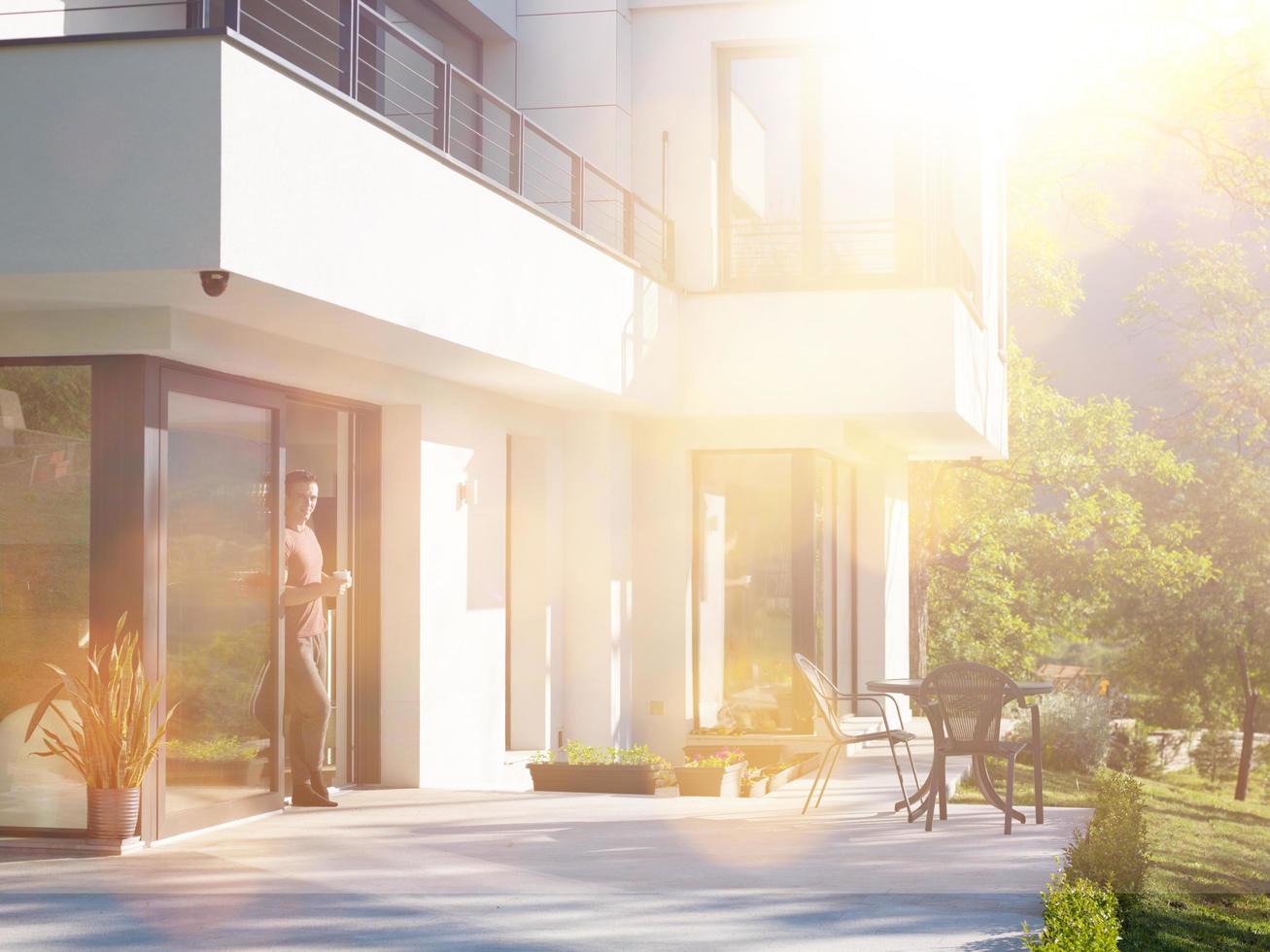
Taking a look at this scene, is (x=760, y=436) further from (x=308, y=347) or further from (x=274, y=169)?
(x=274, y=169)

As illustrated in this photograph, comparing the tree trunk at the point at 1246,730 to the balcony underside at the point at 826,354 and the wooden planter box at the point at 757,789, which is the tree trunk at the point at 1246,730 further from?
the wooden planter box at the point at 757,789

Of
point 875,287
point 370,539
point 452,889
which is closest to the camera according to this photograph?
point 452,889

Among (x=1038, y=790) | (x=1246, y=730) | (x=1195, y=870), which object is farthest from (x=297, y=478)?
(x=1246, y=730)

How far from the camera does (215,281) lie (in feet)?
22.1

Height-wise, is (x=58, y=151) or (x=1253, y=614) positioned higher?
(x=58, y=151)

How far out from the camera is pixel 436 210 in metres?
8.80

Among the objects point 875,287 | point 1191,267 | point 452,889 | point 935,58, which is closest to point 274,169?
point 452,889

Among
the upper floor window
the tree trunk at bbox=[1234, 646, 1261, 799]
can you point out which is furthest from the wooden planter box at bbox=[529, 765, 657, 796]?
the tree trunk at bbox=[1234, 646, 1261, 799]

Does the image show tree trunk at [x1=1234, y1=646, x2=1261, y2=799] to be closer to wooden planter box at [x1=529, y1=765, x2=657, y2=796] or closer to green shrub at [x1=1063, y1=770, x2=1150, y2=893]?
wooden planter box at [x1=529, y1=765, x2=657, y2=796]

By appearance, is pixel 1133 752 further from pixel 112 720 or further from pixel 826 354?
pixel 112 720

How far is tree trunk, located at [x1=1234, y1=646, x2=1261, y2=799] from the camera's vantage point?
114 feet

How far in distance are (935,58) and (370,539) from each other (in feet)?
23.1

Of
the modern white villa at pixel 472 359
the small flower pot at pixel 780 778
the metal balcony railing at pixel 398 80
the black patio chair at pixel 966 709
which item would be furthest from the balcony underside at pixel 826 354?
the black patio chair at pixel 966 709

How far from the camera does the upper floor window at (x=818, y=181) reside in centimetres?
1364
